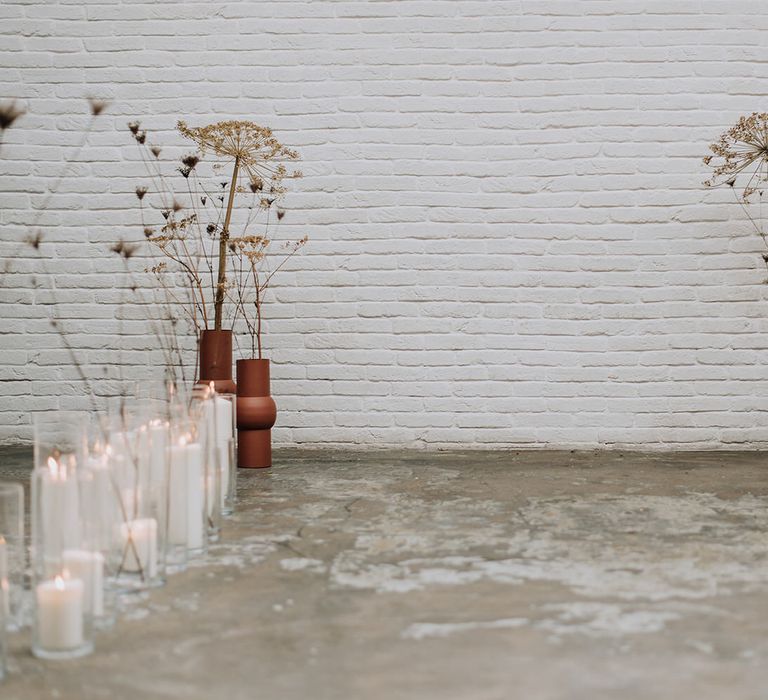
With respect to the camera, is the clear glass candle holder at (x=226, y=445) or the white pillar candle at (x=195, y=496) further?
the clear glass candle holder at (x=226, y=445)

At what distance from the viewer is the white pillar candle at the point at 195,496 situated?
183 cm

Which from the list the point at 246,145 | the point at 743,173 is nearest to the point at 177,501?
the point at 246,145

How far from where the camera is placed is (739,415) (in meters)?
3.51

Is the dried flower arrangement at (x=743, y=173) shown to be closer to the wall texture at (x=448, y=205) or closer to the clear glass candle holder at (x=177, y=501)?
the wall texture at (x=448, y=205)

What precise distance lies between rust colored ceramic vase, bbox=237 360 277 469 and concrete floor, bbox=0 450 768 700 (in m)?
0.37

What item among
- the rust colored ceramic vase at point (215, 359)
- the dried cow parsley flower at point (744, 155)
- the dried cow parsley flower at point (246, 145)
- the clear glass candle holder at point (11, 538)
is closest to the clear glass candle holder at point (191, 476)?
the clear glass candle holder at point (11, 538)

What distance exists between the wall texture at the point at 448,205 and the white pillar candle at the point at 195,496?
1.66 metres

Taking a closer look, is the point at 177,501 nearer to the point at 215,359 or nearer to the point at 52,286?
the point at 215,359

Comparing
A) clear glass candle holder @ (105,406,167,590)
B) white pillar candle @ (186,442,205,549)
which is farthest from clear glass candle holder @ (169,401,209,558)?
clear glass candle holder @ (105,406,167,590)

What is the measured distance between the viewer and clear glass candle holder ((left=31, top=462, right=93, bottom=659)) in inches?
52.3

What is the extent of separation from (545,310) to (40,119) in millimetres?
2112

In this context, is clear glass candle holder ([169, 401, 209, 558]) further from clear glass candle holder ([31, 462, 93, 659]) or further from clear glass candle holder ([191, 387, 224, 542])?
clear glass candle holder ([31, 462, 93, 659])

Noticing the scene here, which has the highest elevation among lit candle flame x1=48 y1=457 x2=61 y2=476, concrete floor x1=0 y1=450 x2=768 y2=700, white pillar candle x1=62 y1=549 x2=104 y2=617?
lit candle flame x1=48 y1=457 x2=61 y2=476

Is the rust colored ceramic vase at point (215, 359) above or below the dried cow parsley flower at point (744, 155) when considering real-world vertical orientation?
below
